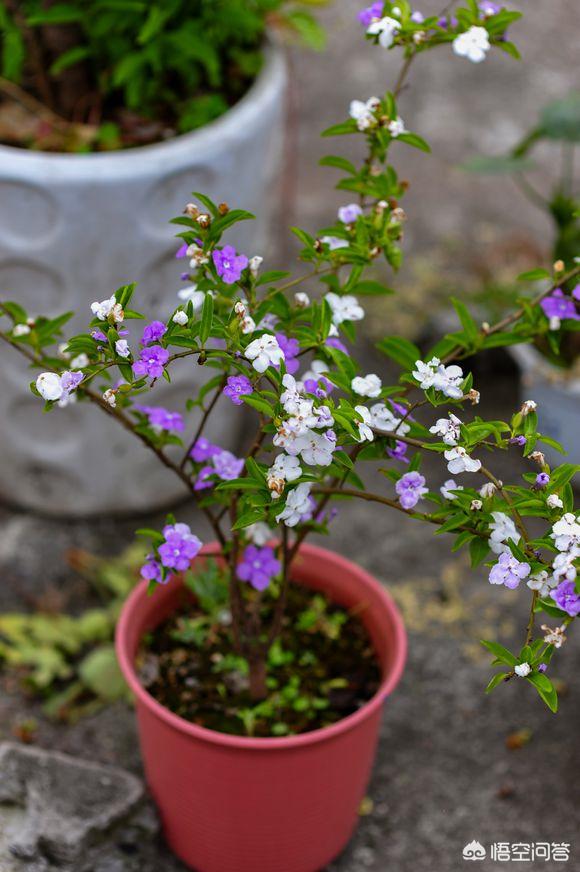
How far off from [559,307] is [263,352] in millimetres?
472

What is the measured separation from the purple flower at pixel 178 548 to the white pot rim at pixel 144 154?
0.85 meters

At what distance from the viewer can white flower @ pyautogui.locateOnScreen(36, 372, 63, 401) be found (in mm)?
1119

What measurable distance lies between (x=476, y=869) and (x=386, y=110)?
1.25 meters

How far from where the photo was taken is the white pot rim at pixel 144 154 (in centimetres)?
194

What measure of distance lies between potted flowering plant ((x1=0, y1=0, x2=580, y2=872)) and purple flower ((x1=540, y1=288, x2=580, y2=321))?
0.03 metres

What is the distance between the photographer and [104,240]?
6.60 ft

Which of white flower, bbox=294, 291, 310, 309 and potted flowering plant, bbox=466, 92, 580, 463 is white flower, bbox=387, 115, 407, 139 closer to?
white flower, bbox=294, 291, 310, 309

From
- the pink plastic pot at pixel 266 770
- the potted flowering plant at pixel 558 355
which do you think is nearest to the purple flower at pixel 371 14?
the pink plastic pot at pixel 266 770

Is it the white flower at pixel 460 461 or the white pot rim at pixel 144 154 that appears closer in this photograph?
the white flower at pixel 460 461

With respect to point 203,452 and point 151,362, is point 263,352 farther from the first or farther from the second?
point 203,452

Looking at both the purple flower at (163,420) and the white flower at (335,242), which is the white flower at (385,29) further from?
the purple flower at (163,420)

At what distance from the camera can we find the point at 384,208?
1.40 metres

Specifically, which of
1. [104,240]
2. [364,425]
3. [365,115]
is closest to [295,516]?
[364,425]

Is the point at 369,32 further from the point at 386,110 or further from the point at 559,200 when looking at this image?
the point at 559,200
